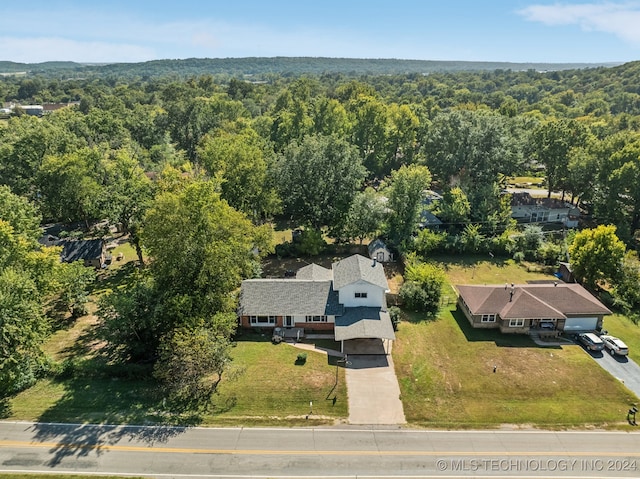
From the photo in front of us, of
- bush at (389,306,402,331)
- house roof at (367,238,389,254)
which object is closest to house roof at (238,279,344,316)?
bush at (389,306,402,331)

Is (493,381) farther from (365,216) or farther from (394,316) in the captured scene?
(365,216)

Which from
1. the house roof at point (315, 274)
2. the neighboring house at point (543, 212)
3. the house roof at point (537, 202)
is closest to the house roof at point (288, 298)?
the house roof at point (315, 274)

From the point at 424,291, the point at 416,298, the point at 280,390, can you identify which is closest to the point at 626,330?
the point at 424,291

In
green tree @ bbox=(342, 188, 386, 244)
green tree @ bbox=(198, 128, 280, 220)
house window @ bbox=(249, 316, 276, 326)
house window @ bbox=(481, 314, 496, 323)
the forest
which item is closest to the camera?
the forest

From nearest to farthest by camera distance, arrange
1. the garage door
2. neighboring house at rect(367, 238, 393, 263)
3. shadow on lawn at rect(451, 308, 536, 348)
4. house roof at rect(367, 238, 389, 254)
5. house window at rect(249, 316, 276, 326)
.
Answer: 1. shadow on lawn at rect(451, 308, 536, 348)
2. house window at rect(249, 316, 276, 326)
3. the garage door
4. neighboring house at rect(367, 238, 393, 263)
5. house roof at rect(367, 238, 389, 254)

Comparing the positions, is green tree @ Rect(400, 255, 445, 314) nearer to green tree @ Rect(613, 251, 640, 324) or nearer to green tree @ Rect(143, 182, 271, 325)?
green tree @ Rect(143, 182, 271, 325)

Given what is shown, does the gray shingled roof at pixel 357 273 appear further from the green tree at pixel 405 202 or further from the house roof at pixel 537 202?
the house roof at pixel 537 202
